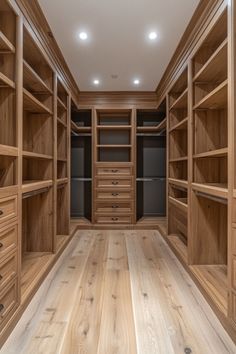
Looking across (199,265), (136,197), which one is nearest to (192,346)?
(199,265)

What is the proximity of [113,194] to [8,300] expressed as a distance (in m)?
3.06

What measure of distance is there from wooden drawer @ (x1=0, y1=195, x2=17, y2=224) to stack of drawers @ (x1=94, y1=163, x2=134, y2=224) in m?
2.84

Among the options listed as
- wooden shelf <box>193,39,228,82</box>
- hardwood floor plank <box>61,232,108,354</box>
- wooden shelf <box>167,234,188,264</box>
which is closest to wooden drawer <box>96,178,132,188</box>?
wooden shelf <box>167,234,188,264</box>

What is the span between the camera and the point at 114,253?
3.22m

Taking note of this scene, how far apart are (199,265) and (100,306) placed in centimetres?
117

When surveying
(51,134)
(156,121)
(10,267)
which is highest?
(156,121)

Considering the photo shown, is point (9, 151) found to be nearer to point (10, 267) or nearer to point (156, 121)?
point (10, 267)

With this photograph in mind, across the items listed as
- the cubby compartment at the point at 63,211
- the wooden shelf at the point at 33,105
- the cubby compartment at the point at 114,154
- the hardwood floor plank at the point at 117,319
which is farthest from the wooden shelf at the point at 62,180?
the hardwood floor plank at the point at 117,319

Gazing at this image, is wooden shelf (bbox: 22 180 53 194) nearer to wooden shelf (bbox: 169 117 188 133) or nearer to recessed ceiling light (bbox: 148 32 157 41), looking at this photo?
wooden shelf (bbox: 169 117 188 133)

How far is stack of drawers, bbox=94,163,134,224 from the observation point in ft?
15.1

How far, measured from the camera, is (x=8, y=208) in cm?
168

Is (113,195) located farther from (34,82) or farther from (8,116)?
(8,116)

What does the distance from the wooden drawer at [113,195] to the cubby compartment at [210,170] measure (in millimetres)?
2086

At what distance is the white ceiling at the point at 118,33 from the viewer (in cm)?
213
